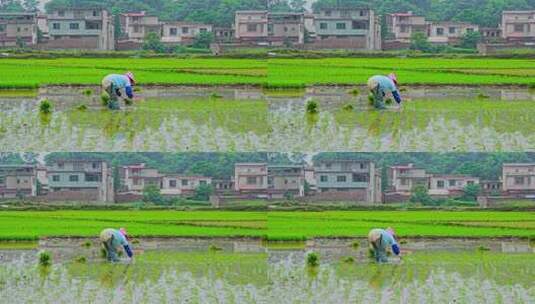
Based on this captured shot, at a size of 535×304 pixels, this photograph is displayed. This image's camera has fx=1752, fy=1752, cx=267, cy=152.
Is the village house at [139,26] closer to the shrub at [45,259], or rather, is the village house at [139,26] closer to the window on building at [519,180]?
the shrub at [45,259]

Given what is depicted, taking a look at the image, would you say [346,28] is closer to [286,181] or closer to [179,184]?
[286,181]

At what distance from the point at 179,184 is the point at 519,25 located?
1.70m

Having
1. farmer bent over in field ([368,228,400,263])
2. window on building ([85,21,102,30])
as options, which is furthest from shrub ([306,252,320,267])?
window on building ([85,21,102,30])

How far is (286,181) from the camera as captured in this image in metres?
7.86

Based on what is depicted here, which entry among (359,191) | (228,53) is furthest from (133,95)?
(359,191)

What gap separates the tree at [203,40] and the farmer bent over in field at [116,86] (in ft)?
1.14

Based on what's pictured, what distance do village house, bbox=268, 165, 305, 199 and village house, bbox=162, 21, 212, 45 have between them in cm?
70

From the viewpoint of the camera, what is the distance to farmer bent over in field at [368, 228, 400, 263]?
777cm

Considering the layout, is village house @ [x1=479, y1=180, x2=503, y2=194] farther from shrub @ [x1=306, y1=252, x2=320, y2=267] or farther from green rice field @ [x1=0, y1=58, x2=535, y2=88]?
shrub @ [x1=306, y1=252, x2=320, y2=267]

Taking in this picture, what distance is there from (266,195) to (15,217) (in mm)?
1135

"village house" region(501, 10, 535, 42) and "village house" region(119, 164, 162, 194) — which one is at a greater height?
"village house" region(501, 10, 535, 42)

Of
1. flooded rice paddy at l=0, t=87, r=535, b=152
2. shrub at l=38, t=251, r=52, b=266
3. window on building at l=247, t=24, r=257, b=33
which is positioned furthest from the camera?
window on building at l=247, t=24, r=257, b=33

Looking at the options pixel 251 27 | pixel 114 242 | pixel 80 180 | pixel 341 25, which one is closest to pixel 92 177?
pixel 80 180

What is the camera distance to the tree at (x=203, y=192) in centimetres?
Answer: 791
